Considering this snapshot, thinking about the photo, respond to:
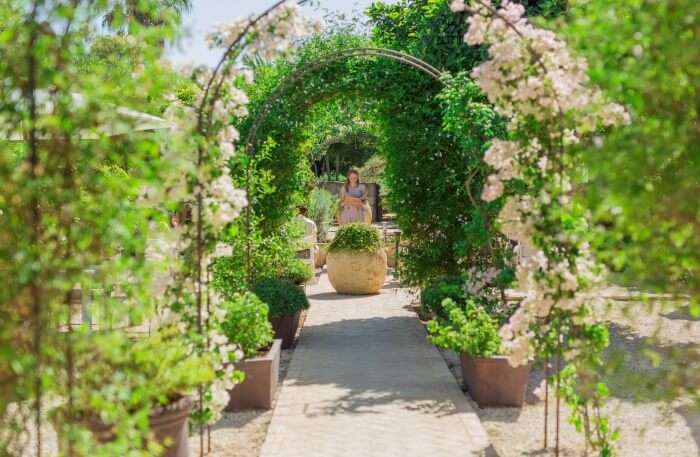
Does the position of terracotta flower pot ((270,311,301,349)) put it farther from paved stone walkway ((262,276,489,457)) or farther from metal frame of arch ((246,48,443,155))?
metal frame of arch ((246,48,443,155))

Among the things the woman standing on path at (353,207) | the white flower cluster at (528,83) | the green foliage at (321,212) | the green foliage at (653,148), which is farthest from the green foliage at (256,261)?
the green foliage at (321,212)

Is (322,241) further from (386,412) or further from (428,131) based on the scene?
(386,412)

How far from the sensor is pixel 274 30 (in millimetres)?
4574

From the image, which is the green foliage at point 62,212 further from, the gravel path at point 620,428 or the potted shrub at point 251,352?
the gravel path at point 620,428

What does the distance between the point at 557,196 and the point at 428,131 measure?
14.6ft

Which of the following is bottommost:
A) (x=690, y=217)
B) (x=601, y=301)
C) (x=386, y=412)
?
(x=386, y=412)

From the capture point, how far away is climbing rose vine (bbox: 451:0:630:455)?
14.1ft

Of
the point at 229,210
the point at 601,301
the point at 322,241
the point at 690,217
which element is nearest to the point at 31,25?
the point at 229,210

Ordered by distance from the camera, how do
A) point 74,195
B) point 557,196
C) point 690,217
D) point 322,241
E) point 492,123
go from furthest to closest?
1. point 322,241
2. point 492,123
3. point 557,196
4. point 74,195
5. point 690,217

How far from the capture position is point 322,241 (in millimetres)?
17094

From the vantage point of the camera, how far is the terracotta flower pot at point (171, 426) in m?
3.51

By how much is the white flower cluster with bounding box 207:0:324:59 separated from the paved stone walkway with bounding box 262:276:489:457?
7.92ft

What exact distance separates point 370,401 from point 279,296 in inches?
79.9

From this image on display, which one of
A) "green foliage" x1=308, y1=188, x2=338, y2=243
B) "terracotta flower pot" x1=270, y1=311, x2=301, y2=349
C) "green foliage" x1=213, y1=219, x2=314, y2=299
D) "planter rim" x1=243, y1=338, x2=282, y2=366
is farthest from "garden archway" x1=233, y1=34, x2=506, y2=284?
"green foliage" x1=308, y1=188, x2=338, y2=243
